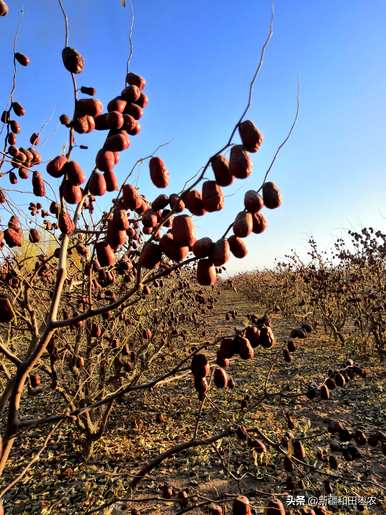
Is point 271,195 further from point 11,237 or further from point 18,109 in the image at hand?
point 18,109

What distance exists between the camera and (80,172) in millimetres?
1178

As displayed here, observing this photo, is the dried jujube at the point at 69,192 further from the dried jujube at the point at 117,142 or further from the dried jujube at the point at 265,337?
the dried jujube at the point at 265,337

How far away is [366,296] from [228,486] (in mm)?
5691

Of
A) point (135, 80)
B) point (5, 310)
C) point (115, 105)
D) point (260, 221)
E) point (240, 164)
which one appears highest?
point (135, 80)

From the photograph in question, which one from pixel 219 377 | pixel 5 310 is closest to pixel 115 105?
pixel 5 310

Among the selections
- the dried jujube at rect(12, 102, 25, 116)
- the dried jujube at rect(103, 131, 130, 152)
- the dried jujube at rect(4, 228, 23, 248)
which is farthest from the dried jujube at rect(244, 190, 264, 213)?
the dried jujube at rect(12, 102, 25, 116)

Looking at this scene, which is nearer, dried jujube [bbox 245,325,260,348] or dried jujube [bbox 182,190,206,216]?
dried jujube [bbox 182,190,206,216]

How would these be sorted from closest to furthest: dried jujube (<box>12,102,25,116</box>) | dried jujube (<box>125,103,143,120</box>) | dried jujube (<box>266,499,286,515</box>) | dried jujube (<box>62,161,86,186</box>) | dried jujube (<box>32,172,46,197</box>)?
dried jujube (<box>62,161,86,186</box>) → dried jujube (<box>125,103,143,120</box>) → dried jujube (<box>266,499,286,515</box>) → dried jujube (<box>32,172,46,197</box>) → dried jujube (<box>12,102,25,116</box>)

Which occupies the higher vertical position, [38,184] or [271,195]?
[38,184]

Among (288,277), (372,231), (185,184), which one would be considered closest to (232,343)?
(185,184)

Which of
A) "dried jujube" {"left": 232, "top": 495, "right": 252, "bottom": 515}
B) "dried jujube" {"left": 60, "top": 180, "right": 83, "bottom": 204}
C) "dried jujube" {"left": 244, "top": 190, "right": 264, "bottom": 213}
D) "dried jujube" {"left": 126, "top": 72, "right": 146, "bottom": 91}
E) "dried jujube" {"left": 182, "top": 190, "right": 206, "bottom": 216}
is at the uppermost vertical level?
"dried jujube" {"left": 126, "top": 72, "right": 146, "bottom": 91}

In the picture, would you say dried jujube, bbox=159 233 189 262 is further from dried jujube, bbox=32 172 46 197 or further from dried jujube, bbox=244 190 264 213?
dried jujube, bbox=32 172 46 197

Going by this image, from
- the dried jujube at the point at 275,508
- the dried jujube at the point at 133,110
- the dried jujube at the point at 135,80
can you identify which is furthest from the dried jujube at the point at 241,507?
the dried jujube at the point at 135,80

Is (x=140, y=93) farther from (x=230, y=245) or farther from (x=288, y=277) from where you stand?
(x=288, y=277)
